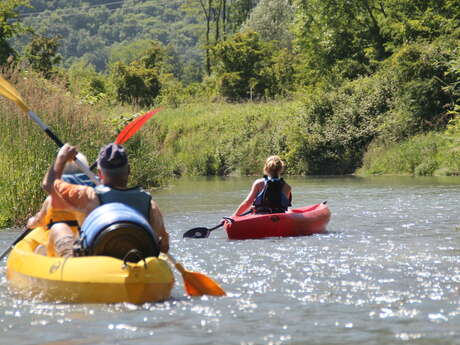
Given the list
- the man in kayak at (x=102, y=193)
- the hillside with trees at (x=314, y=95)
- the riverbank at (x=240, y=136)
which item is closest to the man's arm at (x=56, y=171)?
the man in kayak at (x=102, y=193)

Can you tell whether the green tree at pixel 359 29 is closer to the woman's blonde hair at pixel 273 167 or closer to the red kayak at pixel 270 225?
the woman's blonde hair at pixel 273 167

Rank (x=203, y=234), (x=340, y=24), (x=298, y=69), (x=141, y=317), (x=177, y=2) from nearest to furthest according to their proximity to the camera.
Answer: (x=141, y=317), (x=203, y=234), (x=340, y=24), (x=298, y=69), (x=177, y=2)

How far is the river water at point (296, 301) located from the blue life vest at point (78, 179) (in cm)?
102

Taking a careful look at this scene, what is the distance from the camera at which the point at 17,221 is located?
11500 millimetres

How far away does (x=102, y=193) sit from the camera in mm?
6668

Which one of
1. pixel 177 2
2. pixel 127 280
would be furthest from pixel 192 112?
pixel 177 2

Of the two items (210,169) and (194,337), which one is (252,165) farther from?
(194,337)

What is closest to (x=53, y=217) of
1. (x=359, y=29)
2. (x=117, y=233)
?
(x=117, y=233)

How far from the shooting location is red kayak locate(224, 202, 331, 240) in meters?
10.6

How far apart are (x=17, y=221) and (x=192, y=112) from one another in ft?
89.8

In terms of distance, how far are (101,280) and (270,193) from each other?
5228mm

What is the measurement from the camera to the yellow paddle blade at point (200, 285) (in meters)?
6.65

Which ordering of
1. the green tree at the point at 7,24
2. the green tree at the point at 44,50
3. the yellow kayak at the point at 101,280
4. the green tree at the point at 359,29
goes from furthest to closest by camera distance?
the green tree at the point at 44,50 → the green tree at the point at 359,29 → the green tree at the point at 7,24 → the yellow kayak at the point at 101,280

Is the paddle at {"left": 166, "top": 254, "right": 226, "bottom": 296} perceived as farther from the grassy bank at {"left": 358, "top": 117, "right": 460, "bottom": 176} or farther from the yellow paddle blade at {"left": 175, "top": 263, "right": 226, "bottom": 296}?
the grassy bank at {"left": 358, "top": 117, "right": 460, "bottom": 176}
